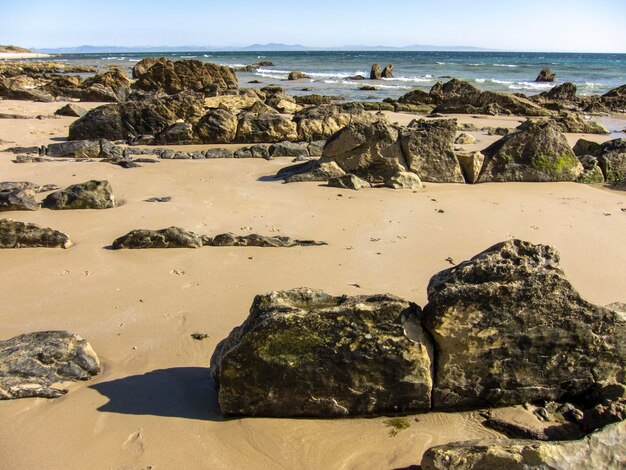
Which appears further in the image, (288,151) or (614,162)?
(288,151)

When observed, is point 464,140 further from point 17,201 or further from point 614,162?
point 17,201

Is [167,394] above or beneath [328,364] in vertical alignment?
beneath

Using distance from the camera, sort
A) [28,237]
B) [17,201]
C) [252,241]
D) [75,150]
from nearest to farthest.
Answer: [28,237] → [252,241] → [17,201] → [75,150]

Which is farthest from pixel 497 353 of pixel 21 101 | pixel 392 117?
pixel 21 101

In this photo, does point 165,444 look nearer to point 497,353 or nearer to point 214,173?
point 497,353

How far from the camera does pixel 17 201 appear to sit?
7727 millimetres

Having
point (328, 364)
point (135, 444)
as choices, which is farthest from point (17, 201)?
point (328, 364)

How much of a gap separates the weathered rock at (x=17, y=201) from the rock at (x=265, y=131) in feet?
21.3

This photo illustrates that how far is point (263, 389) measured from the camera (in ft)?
10.9

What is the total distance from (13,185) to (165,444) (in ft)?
20.9

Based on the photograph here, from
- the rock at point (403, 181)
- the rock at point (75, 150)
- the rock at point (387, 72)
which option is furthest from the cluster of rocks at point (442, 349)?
the rock at point (387, 72)

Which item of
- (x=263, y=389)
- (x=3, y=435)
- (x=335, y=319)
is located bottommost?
(x=3, y=435)

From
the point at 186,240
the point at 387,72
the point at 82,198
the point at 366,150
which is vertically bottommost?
the point at 186,240

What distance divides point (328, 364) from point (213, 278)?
253 cm
